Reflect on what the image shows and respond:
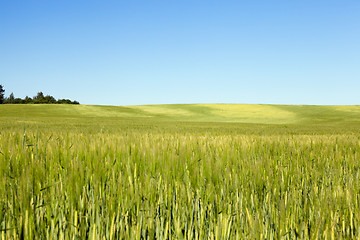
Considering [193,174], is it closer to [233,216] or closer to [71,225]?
[233,216]

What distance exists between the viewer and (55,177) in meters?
1.99

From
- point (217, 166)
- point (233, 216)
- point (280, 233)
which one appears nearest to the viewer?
point (280, 233)

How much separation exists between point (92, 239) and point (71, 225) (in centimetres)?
20

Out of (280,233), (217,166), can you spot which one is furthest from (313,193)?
(217,166)

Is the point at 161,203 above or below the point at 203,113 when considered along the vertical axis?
above

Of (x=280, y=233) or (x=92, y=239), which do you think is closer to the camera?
(x=92, y=239)

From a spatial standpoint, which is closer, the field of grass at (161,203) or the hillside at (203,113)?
the field of grass at (161,203)

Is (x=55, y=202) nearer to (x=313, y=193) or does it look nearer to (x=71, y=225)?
(x=71, y=225)

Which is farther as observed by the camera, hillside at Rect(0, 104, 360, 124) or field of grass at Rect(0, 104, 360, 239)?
hillside at Rect(0, 104, 360, 124)

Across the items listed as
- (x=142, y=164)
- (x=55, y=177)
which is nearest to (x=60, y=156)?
(x=55, y=177)

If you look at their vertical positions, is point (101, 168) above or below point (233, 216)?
above

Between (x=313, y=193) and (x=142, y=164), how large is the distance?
1.39 metres

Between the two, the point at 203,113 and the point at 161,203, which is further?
the point at 203,113

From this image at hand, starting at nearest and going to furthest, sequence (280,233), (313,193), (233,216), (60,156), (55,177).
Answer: (280,233) < (233,216) < (313,193) < (55,177) < (60,156)
